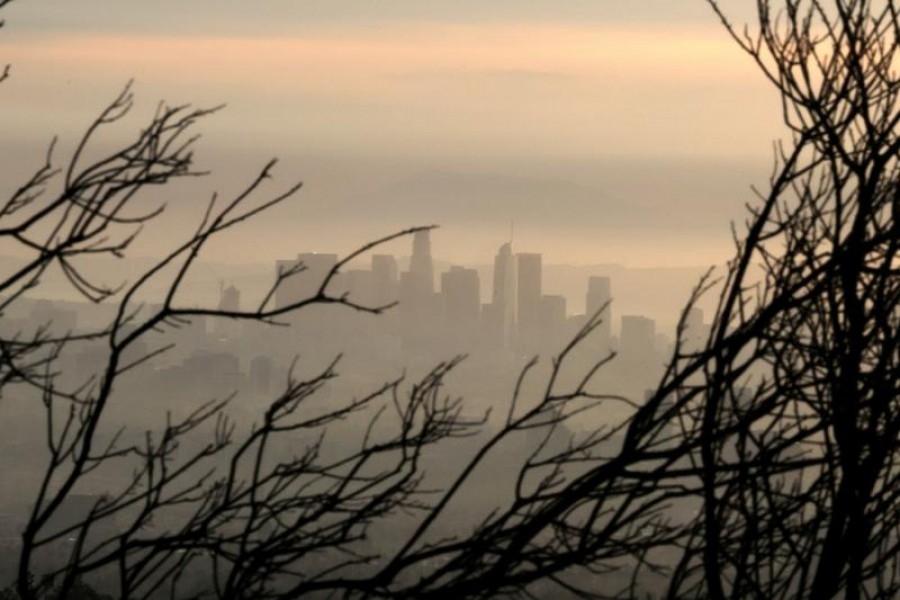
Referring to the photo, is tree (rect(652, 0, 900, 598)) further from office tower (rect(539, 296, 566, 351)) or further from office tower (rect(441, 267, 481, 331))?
office tower (rect(441, 267, 481, 331))

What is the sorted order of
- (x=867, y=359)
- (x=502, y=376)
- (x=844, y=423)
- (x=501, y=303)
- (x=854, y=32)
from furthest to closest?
(x=501, y=303), (x=502, y=376), (x=867, y=359), (x=854, y=32), (x=844, y=423)

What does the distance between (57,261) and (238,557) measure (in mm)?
934

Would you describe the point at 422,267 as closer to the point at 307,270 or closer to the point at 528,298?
the point at 528,298

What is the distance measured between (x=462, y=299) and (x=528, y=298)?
17.0 meters

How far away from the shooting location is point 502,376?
78.9 metres

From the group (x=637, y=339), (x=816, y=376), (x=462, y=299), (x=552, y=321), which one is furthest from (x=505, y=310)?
(x=816, y=376)

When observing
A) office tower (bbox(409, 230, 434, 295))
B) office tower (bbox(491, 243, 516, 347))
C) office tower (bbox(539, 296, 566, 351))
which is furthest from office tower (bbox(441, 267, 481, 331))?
office tower (bbox(539, 296, 566, 351))

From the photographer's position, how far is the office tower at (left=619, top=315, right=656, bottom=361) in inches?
2067

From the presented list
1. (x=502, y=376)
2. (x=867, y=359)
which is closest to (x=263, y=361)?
(x=502, y=376)

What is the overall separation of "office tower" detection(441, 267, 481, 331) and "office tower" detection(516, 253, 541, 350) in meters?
5.79

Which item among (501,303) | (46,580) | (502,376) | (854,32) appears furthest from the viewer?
(501,303)

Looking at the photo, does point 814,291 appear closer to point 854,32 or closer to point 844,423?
point 844,423

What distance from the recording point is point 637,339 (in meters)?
56.9

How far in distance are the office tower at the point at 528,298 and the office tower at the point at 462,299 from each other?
19.0 feet
